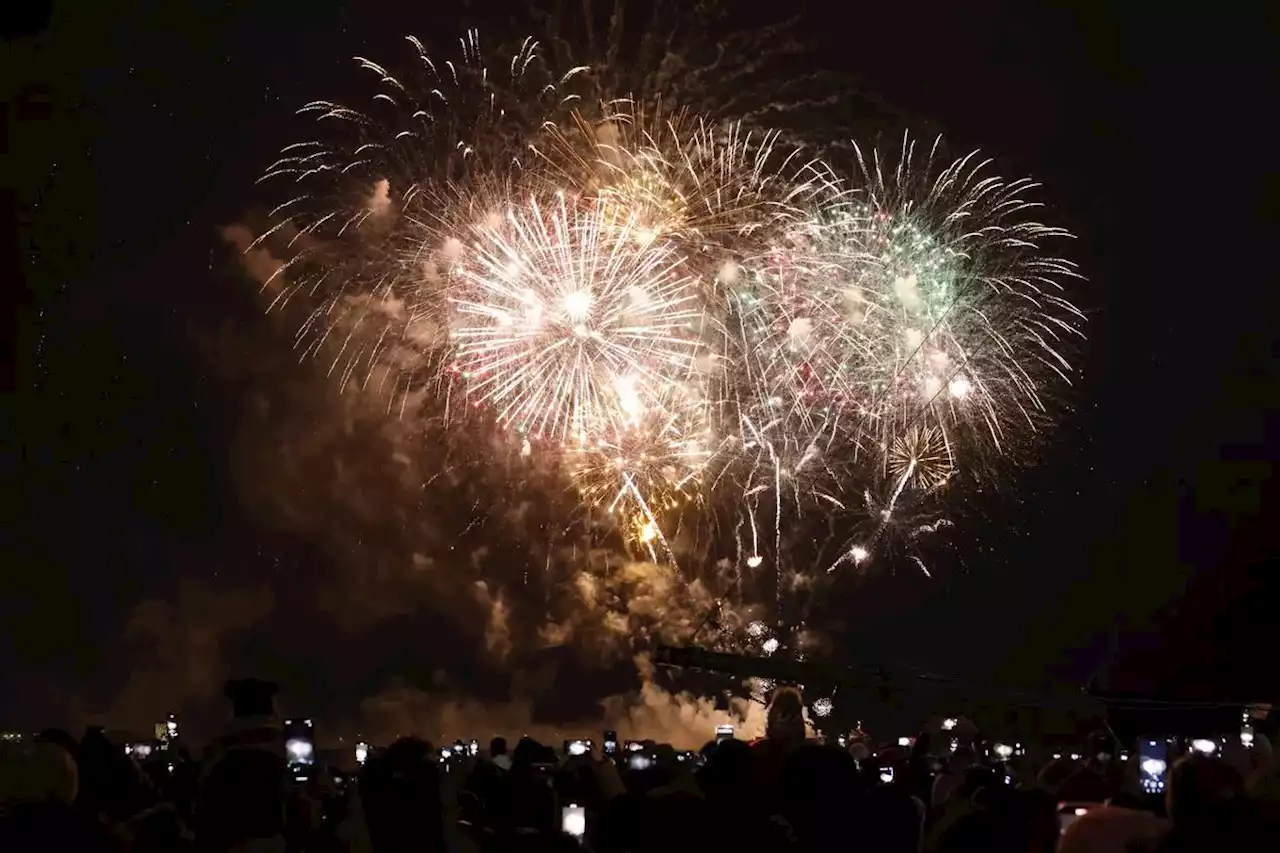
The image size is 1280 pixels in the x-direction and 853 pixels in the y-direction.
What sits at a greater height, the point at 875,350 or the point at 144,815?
the point at 875,350

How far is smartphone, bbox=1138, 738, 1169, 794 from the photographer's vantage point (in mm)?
12930

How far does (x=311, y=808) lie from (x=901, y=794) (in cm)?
509

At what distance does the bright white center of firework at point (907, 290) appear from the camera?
1066 inches

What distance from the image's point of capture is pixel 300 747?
1234 cm

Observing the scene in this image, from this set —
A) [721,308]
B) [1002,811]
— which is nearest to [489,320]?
[721,308]

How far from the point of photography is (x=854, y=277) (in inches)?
1066

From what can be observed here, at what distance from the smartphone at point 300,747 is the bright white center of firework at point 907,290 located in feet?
53.6

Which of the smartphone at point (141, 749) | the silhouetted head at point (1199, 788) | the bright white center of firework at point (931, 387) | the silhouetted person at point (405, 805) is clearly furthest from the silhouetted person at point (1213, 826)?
the bright white center of firework at point (931, 387)

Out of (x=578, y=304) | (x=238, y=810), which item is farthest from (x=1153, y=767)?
(x=578, y=304)

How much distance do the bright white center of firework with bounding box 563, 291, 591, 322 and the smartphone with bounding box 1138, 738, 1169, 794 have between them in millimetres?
13574

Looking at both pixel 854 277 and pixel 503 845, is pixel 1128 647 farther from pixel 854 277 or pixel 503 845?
pixel 503 845

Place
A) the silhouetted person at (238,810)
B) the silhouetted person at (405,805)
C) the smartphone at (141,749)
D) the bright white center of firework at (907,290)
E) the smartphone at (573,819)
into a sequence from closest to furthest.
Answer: the silhouetted person at (238,810) < the silhouetted person at (405,805) < the smartphone at (573,819) < the smartphone at (141,749) < the bright white center of firework at (907,290)

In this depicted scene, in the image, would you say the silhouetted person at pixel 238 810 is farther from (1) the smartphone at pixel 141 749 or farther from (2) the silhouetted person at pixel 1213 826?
(1) the smartphone at pixel 141 749

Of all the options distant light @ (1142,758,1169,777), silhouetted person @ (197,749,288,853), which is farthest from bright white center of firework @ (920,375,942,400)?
silhouetted person @ (197,749,288,853)
